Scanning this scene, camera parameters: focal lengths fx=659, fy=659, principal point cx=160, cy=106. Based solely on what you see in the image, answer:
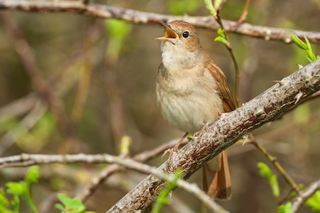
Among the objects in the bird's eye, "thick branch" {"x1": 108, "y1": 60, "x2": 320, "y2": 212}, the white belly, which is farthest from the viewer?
the bird's eye

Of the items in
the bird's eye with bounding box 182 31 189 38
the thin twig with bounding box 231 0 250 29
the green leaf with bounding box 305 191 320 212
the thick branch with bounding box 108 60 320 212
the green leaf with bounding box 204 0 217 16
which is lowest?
the green leaf with bounding box 305 191 320 212

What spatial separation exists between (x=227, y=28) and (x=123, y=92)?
9.67 feet

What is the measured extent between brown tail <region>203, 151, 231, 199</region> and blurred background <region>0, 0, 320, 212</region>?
20.1 inches

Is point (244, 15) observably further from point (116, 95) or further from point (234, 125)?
point (116, 95)

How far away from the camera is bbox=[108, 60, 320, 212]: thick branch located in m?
2.29

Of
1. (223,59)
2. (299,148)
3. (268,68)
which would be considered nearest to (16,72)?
(223,59)

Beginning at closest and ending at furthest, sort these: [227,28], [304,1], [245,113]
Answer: [245,113] → [227,28] → [304,1]

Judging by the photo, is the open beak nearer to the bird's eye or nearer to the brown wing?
the bird's eye

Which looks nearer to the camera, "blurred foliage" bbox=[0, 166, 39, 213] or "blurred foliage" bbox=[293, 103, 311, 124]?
"blurred foliage" bbox=[0, 166, 39, 213]

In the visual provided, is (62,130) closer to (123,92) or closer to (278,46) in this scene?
(123,92)

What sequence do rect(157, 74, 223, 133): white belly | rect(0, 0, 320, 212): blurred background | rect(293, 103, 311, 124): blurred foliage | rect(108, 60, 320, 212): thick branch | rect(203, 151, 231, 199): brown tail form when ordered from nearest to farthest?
rect(108, 60, 320, 212): thick branch < rect(157, 74, 223, 133): white belly < rect(203, 151, 231, 199): brown tail < rect(293, 103, 311, 124): blurred foliage < rect(0, 0, 320, 212): blurred background

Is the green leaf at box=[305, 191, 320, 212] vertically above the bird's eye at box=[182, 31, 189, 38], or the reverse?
the bird's eye at box=[182, 31, 189, 38]

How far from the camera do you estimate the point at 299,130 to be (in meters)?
5.53

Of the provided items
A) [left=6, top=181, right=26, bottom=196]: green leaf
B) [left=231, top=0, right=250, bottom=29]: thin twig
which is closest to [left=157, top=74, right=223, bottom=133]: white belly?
[left=231, top=0, right=250, bottom=29]: thin twig
